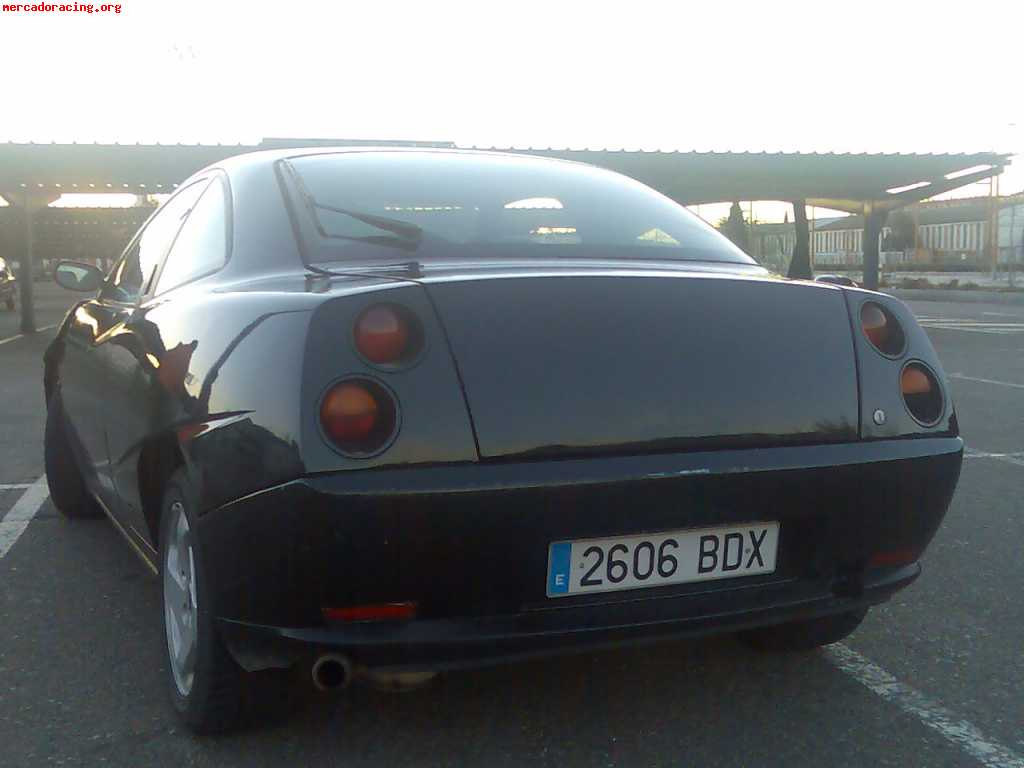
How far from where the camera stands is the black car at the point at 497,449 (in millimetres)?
2186

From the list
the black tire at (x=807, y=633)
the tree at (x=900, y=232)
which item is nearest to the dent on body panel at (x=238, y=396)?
the black tire at (x=807, y=633)

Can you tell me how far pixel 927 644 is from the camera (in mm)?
3236

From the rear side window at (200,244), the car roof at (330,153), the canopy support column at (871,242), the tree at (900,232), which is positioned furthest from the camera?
the tree at (900,232)

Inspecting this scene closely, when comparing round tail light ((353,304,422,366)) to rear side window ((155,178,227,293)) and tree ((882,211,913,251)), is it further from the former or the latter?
tree ((882,211,913,251))

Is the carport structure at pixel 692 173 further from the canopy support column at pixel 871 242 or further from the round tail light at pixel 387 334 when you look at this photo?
the round tail light at pixel 387 334

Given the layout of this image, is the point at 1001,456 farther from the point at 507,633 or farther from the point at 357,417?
the point at 357,417

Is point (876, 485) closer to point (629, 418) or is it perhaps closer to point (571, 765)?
point (629, 418)

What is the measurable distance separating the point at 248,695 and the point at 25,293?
1904 cm

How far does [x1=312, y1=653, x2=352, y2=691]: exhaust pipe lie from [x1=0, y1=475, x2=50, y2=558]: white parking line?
2538 millimetres

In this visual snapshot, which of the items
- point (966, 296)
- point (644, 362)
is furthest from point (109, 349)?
point (966, 296)

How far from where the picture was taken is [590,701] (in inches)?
110

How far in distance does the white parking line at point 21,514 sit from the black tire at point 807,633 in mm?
2873

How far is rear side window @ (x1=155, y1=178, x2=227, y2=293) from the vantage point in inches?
120

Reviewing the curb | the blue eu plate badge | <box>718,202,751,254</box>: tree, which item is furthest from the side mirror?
<box>718,202,751,254</box>: tree
